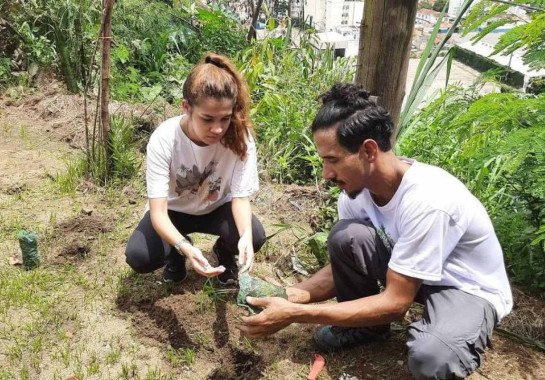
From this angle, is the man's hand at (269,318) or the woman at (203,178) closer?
the man's hand at (269,318)

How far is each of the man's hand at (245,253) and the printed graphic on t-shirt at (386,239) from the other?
1.87ft

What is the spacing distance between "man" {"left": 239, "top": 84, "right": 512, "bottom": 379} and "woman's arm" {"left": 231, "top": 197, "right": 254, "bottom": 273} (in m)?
0.34

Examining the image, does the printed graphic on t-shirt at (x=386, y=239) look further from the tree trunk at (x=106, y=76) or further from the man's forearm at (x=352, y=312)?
the tree trunk at (x=106, y=76)

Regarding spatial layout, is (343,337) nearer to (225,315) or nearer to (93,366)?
(225,315)

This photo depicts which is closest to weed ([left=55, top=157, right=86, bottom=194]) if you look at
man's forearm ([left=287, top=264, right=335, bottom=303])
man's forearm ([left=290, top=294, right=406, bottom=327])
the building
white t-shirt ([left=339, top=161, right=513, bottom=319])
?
man's forearm ([left=287, top=264, right=335, bottom=303])

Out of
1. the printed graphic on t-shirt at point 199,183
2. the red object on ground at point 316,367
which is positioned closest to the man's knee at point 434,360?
the red object on ground at point 316,367

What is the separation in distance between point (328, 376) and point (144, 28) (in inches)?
197

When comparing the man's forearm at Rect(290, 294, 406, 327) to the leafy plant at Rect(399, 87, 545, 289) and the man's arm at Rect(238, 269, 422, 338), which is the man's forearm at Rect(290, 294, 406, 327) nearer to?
the man's arm at Rect(238, 269, 422, 338)

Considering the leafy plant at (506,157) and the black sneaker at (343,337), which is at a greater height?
the leafy plant at (506,157)

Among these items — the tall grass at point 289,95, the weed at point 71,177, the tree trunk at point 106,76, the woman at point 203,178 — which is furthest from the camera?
the tall grass at point 289,95

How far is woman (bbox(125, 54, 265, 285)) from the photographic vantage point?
2039 millimetres

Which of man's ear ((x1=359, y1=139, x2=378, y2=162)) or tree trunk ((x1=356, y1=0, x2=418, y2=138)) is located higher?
tree trunk ((x1=356, y1=0, x2=418, y2=138))

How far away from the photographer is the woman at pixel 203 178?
2039mm

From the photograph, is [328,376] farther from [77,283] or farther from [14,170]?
[14,170]
